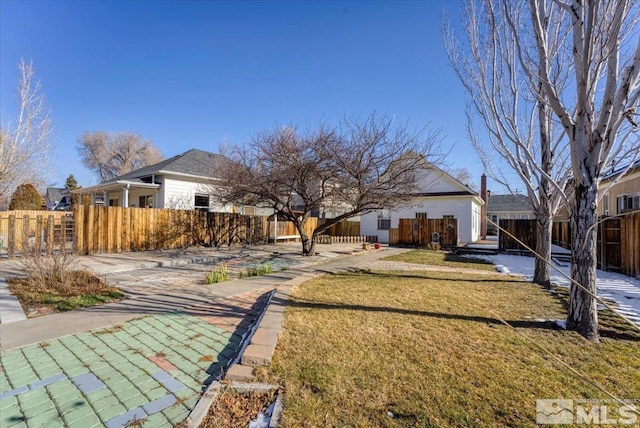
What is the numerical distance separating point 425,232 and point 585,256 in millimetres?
15026

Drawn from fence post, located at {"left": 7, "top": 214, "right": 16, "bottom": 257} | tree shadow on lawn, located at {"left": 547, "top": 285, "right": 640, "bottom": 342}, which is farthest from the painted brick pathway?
fence post, located at {"left": 7, "top": 214, "right": 16, "bottom": 257}

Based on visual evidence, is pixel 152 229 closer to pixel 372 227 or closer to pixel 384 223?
pixel 372 227

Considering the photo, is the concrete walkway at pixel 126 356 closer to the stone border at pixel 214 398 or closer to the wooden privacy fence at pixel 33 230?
the stone border at pixel 214 398

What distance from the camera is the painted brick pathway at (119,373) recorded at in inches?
92.7

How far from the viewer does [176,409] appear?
2.40 meters

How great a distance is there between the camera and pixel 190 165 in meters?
17.0

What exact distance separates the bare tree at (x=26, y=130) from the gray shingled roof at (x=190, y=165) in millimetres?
4289

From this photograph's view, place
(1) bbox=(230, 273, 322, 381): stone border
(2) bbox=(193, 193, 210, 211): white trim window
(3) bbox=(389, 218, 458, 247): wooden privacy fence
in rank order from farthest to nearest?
(3) bbox=(389, 218, 458, 247): wooden privacy fence → (2) bbox=(193, 193, 210, 211): white trim window → (1) bbox=(230, 273, 322, 381): stone border

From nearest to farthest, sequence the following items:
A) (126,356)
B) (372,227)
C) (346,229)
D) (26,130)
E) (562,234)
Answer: (126,356) < (26,130) < (562,234) < (372,227) < (346,229)

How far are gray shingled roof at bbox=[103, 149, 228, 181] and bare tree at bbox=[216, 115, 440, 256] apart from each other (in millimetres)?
4558

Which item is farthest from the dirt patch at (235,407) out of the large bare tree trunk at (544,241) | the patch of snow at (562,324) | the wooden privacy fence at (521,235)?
the wooden privacy fence at (521,235)

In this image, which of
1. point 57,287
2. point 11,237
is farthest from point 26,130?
point 57,287

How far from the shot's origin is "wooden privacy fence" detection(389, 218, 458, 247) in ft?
58.9

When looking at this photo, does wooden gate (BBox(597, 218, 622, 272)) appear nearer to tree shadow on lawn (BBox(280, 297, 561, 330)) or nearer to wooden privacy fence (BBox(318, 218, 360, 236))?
tree shadow on lawn (BBox(280, 297, 561, 330))
